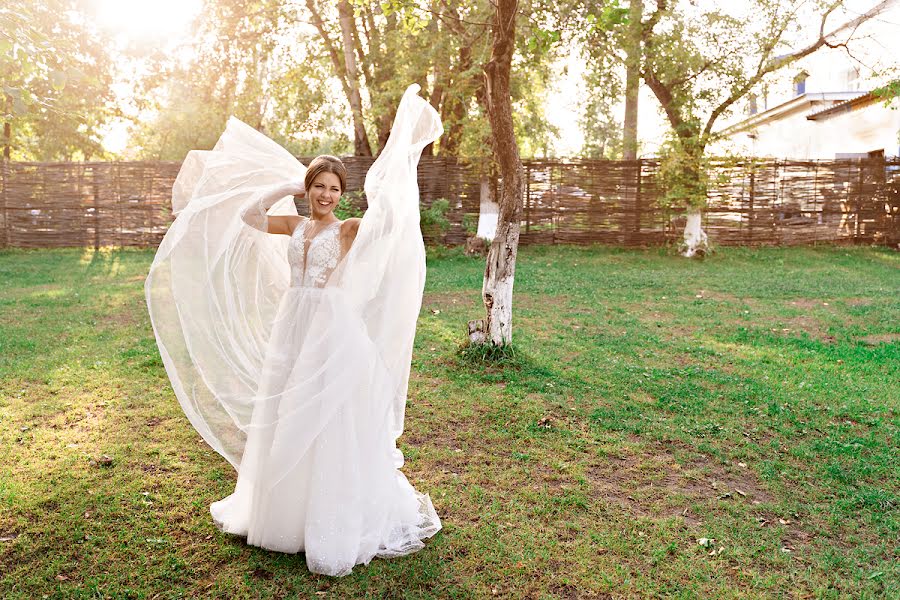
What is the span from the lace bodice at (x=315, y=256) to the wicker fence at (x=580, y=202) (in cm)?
1403

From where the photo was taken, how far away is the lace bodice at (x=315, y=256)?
3.71 metres

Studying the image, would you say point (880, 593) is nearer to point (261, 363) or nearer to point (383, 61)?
point (261, 363)

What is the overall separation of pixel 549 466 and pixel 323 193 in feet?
7.94

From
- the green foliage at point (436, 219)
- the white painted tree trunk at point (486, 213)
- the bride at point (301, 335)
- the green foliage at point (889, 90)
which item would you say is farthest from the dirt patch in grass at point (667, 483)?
the green foliage at point (889, 90)

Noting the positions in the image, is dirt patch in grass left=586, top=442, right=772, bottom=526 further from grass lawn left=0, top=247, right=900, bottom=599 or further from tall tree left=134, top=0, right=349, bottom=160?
tall tree left=134, top=0, right=349, bottom=160

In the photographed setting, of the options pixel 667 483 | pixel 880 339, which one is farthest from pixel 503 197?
pixel 880 339

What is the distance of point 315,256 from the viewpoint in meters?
3.72

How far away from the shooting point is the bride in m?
3.57

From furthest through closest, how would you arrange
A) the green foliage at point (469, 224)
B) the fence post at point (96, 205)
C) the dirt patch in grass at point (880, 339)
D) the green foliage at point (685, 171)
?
the fence post at point (96, 205), the green foliage at point (469, 224), the green foliage at point (685, 171), the dirt patch in grass at point (880, 339)

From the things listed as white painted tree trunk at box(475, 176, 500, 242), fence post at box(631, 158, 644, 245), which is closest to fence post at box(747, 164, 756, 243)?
fence post at box(631, 158, 644, 245)

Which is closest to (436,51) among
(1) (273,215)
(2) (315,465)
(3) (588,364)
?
(3) (588,364)

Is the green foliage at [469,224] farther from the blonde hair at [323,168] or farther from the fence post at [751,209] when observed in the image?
the blonde hair at [323,168]

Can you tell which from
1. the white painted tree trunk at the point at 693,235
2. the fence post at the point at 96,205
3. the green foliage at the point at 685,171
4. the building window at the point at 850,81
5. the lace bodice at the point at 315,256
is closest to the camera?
the lace bodice at the point at 315,256

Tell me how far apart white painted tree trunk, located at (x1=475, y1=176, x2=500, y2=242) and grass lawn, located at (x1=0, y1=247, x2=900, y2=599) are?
755 cm
